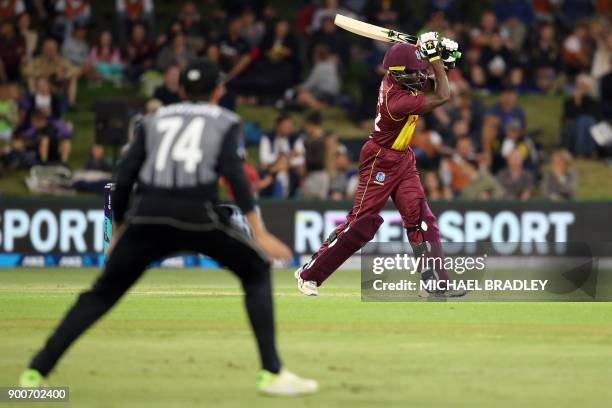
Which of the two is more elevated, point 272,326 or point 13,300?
point 272,326

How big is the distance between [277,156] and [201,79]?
13853 mm

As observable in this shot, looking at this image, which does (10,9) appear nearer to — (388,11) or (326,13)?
(326,13)

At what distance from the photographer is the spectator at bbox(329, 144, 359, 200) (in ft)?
71.6

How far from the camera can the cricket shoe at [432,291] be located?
534 inches

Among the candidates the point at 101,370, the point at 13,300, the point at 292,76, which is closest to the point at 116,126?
the point at 292,76

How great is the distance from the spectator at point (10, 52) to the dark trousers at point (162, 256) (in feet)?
57.5

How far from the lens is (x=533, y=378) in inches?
356

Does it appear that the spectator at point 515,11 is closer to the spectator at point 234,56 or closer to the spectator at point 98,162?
the spectator at point 234,56

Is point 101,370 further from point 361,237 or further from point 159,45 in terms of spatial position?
point 159,45

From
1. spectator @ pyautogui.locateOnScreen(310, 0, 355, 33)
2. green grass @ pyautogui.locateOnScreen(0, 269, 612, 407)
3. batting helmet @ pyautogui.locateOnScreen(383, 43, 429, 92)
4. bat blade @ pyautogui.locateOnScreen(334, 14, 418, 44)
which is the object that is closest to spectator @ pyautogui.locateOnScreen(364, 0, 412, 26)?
spectator @ pyautogui.locateOnScreen(310, 0, 355, 33)

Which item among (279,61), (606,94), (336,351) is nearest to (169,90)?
(279,61)

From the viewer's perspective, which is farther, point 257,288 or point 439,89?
point 439,89

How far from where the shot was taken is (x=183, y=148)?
8.22 m

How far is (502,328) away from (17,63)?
615 inches
